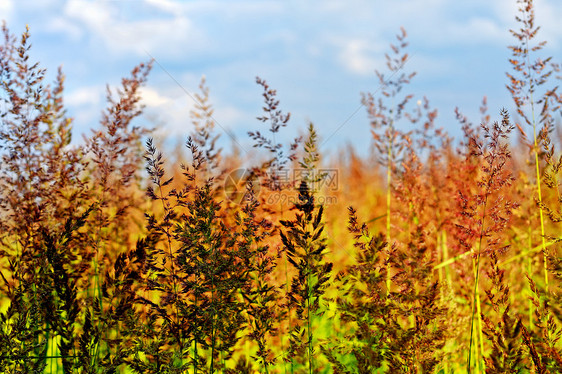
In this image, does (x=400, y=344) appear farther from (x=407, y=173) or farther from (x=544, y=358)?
(x=407, y=173)

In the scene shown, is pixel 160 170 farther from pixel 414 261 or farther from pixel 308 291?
pixel 414 261

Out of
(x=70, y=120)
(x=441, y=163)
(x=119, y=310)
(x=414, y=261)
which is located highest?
(x=441, y=163)

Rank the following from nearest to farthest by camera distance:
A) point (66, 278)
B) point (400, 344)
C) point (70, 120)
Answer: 1. point (400, 344)
2. point (66, 278)
3. point (70, 120)

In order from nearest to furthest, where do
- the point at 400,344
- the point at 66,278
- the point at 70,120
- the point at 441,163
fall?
1. the point at 400,344
2. the point at 66,278
3. the point at 70,120
4. the point at 441,163

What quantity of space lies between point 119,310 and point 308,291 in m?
0.87

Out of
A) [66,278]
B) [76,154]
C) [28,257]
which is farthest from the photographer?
[76,154]

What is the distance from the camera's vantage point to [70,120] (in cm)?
380

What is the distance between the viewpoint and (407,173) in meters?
3.96

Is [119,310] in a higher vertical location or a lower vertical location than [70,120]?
lower

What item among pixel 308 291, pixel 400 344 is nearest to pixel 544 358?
pixel 400 344

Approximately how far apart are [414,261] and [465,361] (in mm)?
1816

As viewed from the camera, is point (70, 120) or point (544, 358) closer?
point (544, 358)

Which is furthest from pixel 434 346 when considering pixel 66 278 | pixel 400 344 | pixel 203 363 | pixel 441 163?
pixel 441 163

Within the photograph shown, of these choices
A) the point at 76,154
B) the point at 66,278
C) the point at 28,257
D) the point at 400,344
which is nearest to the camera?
the point at 400,344
